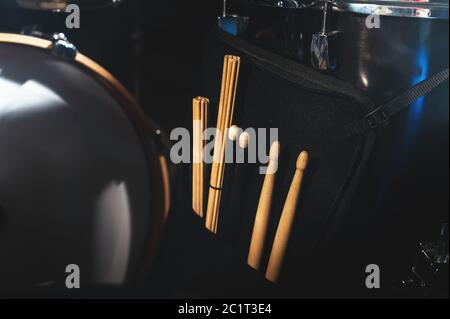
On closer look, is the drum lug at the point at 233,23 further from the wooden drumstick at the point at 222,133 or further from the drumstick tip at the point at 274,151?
the drumstick tip at the point at 274,151

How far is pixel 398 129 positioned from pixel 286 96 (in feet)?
0.52

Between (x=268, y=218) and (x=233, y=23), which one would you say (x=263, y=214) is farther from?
(x=233, y=23)

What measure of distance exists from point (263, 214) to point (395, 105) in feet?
0.81

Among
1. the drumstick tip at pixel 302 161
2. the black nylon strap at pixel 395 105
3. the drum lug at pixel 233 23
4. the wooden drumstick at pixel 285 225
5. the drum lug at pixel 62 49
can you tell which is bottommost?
the wooden drumstick at pixel 285 225

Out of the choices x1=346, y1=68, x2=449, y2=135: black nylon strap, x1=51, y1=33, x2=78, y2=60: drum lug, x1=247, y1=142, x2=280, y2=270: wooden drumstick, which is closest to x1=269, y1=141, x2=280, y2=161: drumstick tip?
x1=247, y1=142, x2=280, y2=270: wooden drumstick

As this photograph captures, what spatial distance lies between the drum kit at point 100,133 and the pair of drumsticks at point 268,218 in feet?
0.46

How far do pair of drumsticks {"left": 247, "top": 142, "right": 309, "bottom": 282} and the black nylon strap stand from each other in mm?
84

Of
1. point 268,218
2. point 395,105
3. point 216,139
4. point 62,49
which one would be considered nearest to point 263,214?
point 268,218

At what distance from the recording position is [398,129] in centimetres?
64

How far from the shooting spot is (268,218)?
75 centimetres

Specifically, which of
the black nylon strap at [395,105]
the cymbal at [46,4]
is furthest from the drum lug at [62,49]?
the black nylon strap at [395,105]

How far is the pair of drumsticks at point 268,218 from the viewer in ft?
2.28
